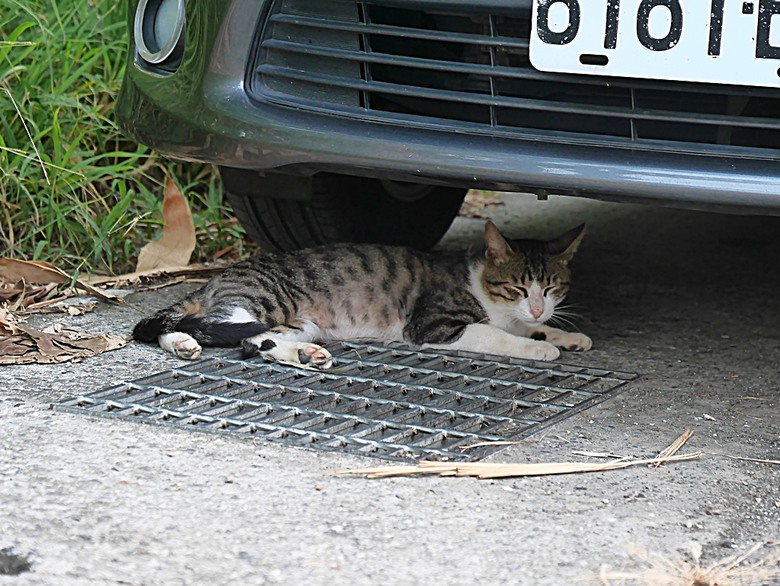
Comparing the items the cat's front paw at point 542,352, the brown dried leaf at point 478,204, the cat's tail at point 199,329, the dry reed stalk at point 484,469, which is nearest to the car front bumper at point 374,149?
the cat's tail at point 199,329

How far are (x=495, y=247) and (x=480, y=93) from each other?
0.91 meters

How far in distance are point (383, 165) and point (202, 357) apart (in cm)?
74

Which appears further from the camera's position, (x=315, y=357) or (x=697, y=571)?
(x=315, y=357)

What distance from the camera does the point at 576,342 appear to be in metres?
3.27

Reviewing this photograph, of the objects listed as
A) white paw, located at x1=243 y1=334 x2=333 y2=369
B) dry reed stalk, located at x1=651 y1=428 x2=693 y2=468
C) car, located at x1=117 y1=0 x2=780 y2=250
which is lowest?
dry reed stalk, located at x1=651 y1=428 x2=693 y2=468

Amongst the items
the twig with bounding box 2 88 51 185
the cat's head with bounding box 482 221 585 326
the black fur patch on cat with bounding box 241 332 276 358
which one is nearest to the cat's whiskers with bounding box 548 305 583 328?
the cat's head with bounding box 482 221 585 326

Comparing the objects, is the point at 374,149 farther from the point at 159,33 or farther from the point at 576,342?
the point at 576,342

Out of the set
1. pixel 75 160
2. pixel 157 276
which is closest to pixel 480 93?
pixel 157 276

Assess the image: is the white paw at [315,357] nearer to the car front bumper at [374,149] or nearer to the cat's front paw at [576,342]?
the car front bumper at [374,149]

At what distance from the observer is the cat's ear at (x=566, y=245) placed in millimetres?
3520

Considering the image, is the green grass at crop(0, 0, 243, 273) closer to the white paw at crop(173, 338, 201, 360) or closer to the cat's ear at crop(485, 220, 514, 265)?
the white paw at crop(173, 338, 201, 360)

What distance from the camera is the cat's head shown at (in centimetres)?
347

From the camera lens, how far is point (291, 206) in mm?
3518

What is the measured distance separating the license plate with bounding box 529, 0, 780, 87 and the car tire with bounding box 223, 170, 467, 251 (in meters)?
1.15
